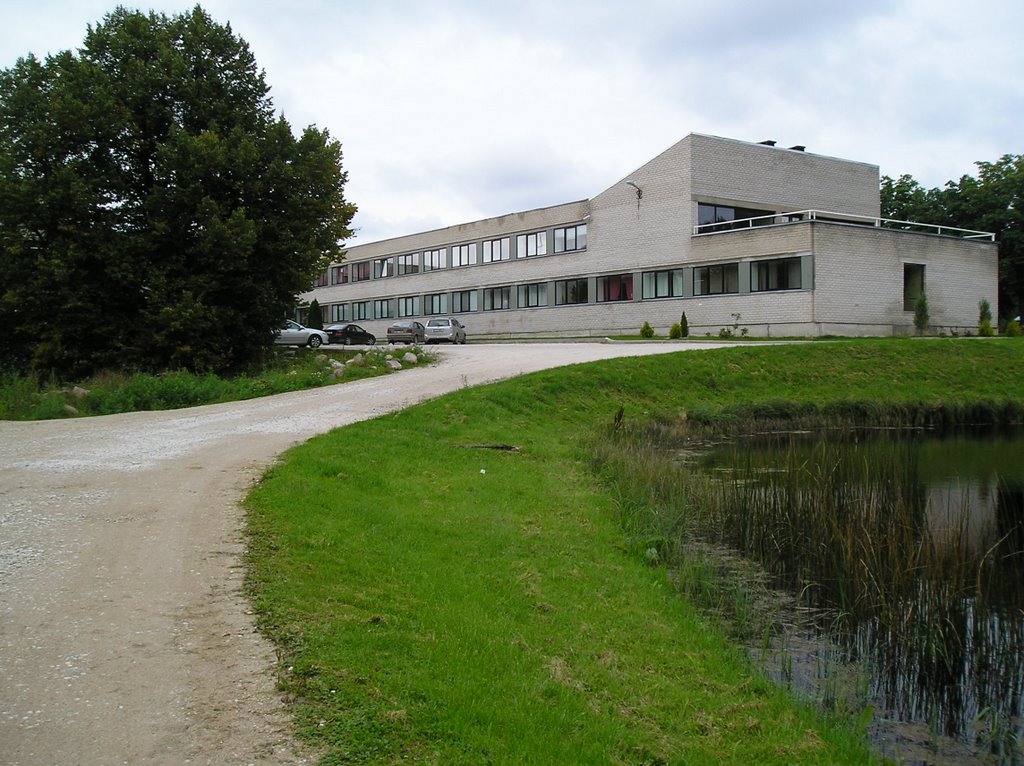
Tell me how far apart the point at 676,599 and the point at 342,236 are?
89.5 ft

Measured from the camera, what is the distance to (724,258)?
45.8 meters

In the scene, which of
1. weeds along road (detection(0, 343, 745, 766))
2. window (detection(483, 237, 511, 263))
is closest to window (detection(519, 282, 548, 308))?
window (detection(483, 237, 511, 263))

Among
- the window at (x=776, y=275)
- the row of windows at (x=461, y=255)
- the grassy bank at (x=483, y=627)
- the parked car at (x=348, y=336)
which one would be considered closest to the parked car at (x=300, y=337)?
the row of windows at (x=461, y=255)

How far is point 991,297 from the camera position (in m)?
48.6

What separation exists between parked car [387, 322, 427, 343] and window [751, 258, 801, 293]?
20511 mm

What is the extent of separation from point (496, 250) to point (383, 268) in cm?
1692

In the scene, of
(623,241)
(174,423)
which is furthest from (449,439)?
(623,241)

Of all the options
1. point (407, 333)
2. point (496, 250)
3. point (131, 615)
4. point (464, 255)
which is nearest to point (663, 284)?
point (407, 333)

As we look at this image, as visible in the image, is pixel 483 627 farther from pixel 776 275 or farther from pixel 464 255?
pixel 464 255

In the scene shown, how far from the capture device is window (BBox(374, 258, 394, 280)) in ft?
251

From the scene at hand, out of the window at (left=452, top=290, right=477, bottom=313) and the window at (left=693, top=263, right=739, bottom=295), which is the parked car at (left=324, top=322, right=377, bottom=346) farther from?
the window at (left=693, top=263, right=739, bottom=295)

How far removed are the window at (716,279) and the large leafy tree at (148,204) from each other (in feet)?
78.8

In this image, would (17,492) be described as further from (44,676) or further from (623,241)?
(623,241)

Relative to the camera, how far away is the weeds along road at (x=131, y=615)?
174 inches
